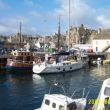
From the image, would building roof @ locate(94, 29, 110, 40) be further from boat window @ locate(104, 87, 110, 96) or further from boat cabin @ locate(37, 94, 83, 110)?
boat window @ locate(104, 87, 110, 96)

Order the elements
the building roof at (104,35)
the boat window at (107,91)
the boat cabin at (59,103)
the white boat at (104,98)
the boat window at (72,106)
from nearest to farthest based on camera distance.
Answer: the white boat at (104,98), the boat window at (107,91), the boat cabin at (59,103), the boat window at (72,106), the building roof at (104,35)

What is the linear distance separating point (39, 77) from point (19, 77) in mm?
3870

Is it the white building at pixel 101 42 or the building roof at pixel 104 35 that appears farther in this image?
the building roof at pixel 104 35

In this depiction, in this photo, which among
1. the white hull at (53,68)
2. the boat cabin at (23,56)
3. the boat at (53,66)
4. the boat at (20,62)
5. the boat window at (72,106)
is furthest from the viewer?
the boat cabin at (23,56)

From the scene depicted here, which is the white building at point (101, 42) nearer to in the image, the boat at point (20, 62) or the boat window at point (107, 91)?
the boat at point (20, 62)

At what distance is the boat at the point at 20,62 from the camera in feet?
223

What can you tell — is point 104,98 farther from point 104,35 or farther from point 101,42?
point 104,35

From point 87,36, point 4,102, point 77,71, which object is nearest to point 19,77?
point 77,71

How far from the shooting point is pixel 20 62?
226ft

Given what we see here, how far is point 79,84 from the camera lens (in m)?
52.2

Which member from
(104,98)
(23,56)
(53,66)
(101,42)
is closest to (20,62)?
(23,56)

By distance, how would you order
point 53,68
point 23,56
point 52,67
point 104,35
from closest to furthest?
point 52,67 → point 53,68 → point 23,56 → point 104,35

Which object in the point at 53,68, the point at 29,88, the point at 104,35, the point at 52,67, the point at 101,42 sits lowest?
the point at 29,88

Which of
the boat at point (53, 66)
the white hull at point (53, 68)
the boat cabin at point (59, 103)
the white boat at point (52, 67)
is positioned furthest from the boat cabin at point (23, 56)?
the boat cabin at point (59, 103)
